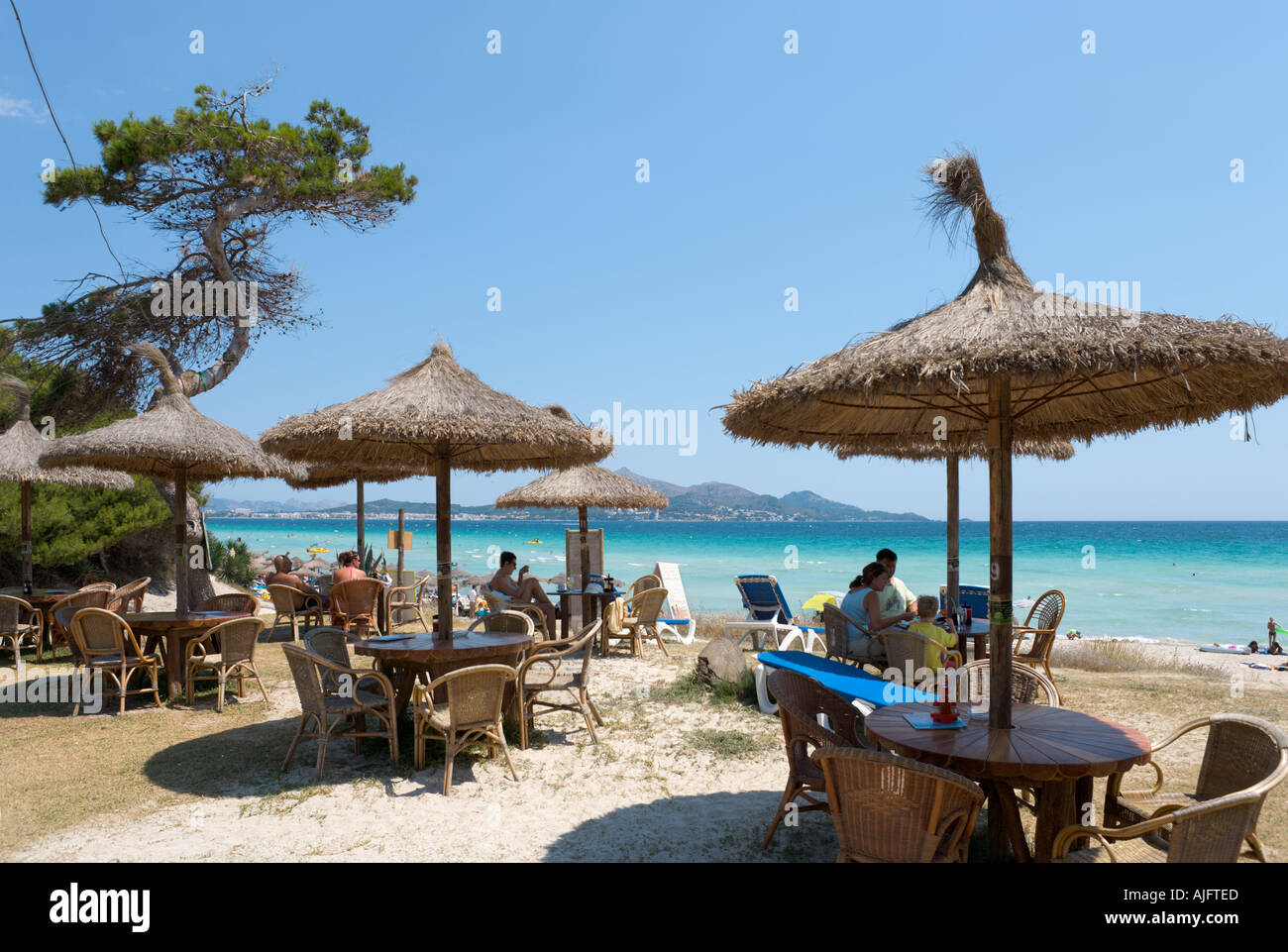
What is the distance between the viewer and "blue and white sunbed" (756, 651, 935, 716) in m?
4.89

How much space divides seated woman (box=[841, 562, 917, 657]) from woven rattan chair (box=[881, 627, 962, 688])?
0.69 m

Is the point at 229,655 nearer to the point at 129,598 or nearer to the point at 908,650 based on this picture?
the point at 129,598

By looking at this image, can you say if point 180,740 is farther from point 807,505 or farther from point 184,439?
point 807,505

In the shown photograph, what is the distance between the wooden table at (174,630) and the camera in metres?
7.19

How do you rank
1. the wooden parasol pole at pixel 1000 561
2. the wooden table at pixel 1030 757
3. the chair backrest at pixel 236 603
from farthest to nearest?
the chair backrest at pixel 236 603
the wooden parasol pole at pixel 1000 561
the wooden table at pixel 1030 757

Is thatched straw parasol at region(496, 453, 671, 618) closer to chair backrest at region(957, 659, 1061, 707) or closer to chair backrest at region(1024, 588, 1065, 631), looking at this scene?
chair backrest at region(1024, 588, 1065, 631)

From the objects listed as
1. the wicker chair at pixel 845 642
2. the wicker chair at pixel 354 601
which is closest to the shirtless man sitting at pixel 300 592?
the wicker chair at pixel 354 601

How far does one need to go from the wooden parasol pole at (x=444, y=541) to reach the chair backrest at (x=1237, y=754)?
14.0ft

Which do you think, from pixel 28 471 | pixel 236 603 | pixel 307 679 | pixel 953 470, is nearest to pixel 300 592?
pixel 236 603

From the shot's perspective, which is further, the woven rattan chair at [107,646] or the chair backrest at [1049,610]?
the chair backrest at [1049,610]

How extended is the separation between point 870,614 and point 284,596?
8.07 metres

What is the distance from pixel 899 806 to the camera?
2.88m

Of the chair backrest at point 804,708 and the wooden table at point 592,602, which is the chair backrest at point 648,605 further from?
the chair backrest at point 804,708
